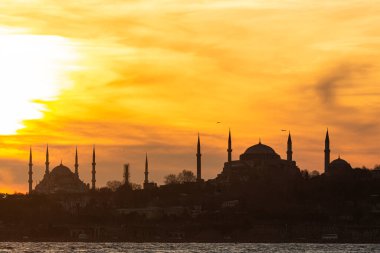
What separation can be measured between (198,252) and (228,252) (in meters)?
4.42

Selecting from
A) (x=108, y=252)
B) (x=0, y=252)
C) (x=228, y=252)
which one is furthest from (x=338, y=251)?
(x=0, y=252)

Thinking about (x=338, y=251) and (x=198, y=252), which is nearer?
(x=198, y=252)

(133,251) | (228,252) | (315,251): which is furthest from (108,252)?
(315,251)

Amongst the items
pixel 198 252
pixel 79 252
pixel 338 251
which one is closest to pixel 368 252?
pixel 338 251

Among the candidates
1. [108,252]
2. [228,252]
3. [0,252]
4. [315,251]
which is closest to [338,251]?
[315,251]

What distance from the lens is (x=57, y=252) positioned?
165 metres

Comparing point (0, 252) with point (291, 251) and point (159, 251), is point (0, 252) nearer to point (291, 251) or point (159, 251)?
point (159, 251)

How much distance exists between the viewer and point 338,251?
575 ft

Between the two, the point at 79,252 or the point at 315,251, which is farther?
the point at 315,251

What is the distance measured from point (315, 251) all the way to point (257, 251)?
27.8 feet

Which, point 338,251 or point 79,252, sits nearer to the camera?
point 79,252

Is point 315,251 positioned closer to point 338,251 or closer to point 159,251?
point 338,251

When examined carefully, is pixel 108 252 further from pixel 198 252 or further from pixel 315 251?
pixel 315 251

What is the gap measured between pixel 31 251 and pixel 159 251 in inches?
620
